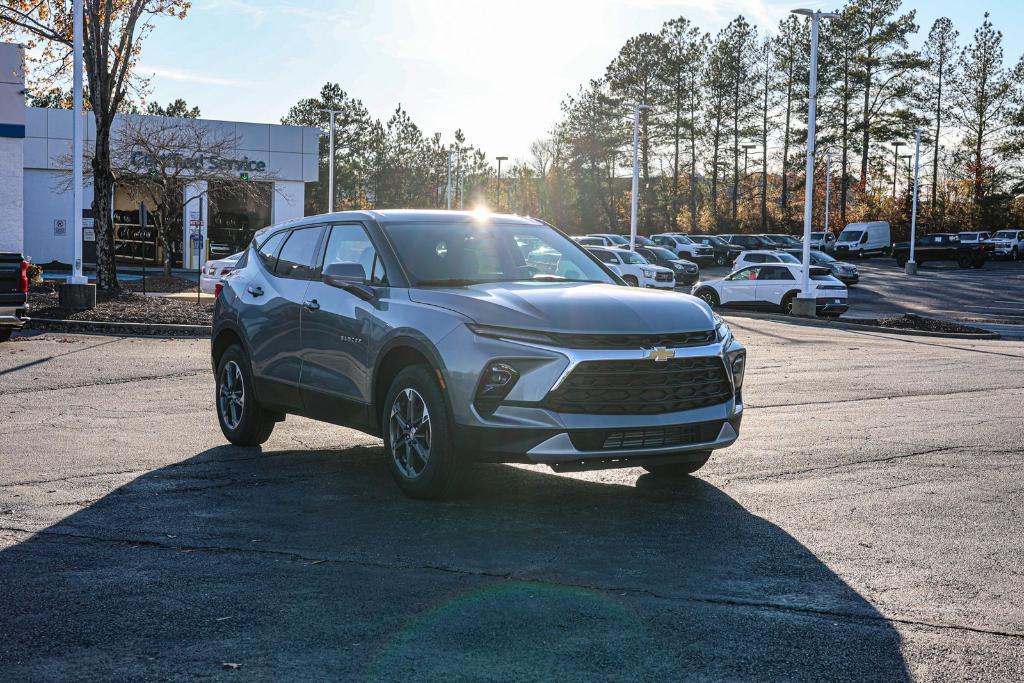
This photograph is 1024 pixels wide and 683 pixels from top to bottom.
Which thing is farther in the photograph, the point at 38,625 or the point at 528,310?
the point at 528,310

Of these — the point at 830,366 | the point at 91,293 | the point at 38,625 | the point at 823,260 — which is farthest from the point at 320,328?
the point at 823,260

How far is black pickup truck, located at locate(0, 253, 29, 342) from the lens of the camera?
52.6ft

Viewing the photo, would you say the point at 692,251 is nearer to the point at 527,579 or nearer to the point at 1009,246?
the point at 1009,246

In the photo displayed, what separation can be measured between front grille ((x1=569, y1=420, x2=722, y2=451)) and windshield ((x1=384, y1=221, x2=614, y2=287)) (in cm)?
146

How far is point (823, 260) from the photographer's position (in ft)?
146

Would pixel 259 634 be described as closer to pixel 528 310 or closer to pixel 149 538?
pixel 149 538

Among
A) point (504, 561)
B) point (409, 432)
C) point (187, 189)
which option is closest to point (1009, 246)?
point (187, 189)

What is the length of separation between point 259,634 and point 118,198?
50891mm

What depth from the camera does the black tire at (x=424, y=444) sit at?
6.49 metres

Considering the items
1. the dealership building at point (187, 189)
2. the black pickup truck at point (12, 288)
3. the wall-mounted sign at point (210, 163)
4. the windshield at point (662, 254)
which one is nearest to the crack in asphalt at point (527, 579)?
the black pickup truck at point (12, 288)

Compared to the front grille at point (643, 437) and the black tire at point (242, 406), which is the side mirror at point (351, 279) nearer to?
the black tire at point (242, 406)

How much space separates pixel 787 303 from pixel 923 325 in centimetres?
521

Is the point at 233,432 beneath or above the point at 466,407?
beneath

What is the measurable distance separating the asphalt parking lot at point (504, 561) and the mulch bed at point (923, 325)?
1627cm
